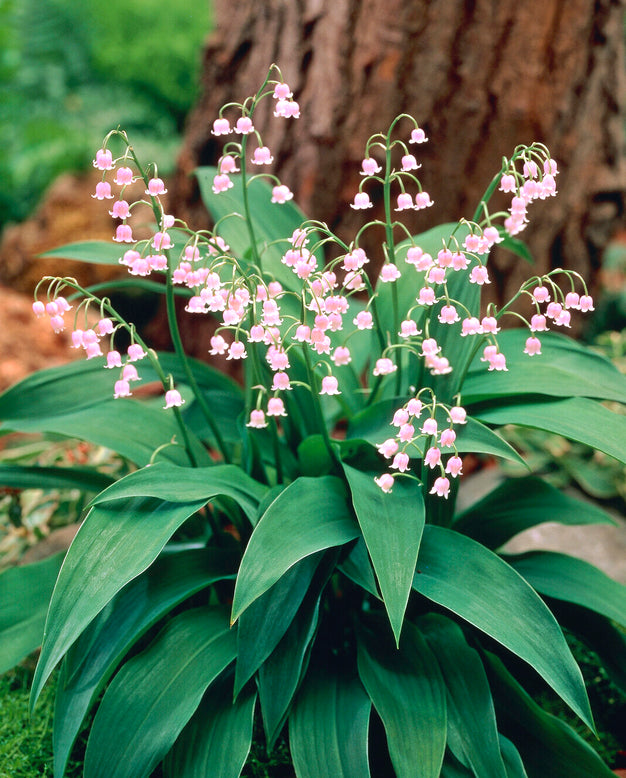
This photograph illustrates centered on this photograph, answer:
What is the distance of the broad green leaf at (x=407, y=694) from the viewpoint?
1325mm

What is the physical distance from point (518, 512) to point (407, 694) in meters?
0.58

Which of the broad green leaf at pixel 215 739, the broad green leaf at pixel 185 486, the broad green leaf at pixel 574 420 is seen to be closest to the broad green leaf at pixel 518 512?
the broad green leaf at pixel 574 420

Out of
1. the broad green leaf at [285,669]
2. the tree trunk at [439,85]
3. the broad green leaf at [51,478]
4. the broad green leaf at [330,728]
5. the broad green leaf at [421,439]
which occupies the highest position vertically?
the tree trunk at [439,85]

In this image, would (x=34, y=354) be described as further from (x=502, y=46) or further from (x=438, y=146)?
(x=502, y=46)

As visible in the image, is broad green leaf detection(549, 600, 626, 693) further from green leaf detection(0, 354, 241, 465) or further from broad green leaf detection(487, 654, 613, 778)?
green leaf detection(0, 354, 241, 465)

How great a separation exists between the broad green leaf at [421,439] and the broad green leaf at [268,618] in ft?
1.02

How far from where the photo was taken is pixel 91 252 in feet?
6.13

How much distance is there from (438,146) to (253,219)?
0.98 m

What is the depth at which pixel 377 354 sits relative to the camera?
1.87 m

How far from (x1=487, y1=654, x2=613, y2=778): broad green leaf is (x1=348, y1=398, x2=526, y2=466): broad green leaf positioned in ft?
1.58

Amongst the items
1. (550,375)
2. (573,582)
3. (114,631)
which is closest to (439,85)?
(550,375)

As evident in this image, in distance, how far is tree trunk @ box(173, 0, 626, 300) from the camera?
8.24ft

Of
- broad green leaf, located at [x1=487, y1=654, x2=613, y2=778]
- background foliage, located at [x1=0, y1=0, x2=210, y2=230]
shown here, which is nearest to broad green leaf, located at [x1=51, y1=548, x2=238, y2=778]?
broad green leaf, located at [x1=487, y1=654, x2=613, y2=778]

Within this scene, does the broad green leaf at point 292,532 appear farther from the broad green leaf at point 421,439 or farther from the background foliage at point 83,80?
the background foliage at point 83,80
